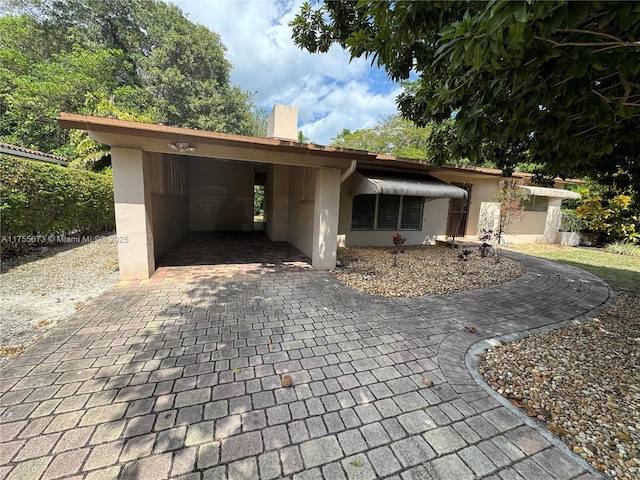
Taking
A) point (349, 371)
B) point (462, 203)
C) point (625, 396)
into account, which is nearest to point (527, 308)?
point (625, 396)

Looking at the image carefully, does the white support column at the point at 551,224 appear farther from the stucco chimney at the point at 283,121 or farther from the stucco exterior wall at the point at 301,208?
the stucco chimney at the point at 283,121

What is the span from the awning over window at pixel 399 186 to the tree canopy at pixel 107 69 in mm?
14820

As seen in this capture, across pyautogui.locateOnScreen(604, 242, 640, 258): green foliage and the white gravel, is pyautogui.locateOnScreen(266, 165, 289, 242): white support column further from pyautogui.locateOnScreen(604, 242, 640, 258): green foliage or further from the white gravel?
pyautogui.locateOnScreen(604, 242, 640, 258): green foliage

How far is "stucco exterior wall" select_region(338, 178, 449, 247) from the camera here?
10797 mm

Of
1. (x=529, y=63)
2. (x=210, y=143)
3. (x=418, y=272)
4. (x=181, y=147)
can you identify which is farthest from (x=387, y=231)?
(x=529, y=63)

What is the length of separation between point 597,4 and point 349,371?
386 centimetres

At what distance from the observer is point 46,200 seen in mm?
7363

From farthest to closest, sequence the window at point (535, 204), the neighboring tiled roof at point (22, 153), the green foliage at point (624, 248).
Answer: the window at point (535, 204), the green foliage at point (624, 248), the neighboring tiled roof at point (22, 153)

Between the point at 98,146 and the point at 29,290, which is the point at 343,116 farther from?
the point at 29,290

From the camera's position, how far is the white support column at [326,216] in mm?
7324

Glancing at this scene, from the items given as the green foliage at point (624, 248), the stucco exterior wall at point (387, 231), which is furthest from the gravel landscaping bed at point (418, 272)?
the green foliage at point (624, 248)

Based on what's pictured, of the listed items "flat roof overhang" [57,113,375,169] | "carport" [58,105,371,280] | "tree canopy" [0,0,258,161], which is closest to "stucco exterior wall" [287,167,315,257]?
"carport" [58,105,371,280]

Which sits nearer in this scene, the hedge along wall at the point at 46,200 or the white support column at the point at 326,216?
the hedge along wall at the point at 46,200

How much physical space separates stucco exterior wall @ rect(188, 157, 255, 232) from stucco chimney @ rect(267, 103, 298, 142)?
16.1 feet
